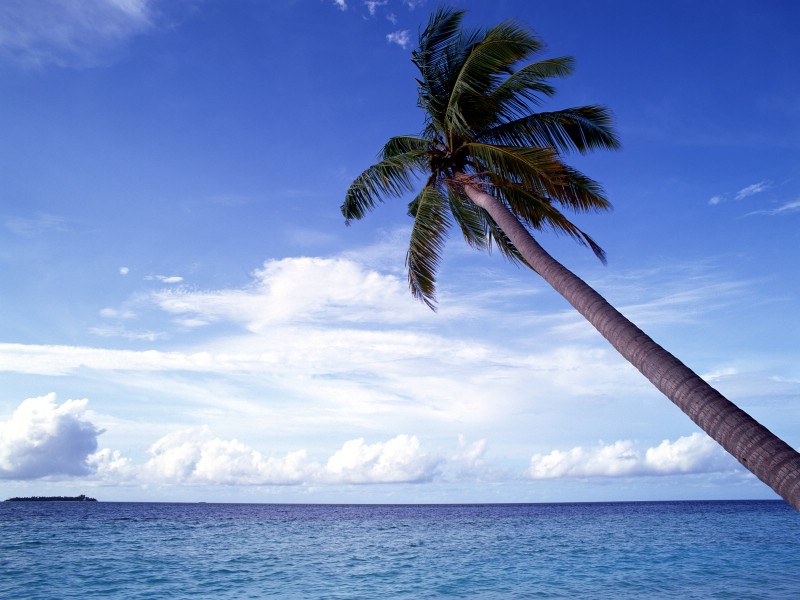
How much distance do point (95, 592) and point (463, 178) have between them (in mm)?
15640

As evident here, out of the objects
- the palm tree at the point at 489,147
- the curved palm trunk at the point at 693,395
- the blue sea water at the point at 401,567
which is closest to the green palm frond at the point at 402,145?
the palm tree at the point at 489,147

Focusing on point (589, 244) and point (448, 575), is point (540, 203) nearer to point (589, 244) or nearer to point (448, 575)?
point (589, 244)

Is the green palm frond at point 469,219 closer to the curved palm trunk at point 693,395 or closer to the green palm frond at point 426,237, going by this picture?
the green palm frond at point 426,237

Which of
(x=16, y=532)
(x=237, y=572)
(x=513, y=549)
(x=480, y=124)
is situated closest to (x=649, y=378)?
(x=480, y=124)

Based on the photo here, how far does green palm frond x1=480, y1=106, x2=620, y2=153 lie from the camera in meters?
9.10

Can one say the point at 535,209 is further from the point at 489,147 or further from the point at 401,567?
the point at 401,567

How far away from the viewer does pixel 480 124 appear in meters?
9.32

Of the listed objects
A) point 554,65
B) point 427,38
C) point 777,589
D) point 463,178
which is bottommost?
point 777,589

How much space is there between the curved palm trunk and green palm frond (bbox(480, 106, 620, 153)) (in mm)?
3531

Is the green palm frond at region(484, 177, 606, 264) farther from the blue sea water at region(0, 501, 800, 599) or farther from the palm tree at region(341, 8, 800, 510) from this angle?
the blue sea water at region(0, 501, 800, 599)

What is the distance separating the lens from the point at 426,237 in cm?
1000

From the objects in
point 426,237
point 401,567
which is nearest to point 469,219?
point 426,237

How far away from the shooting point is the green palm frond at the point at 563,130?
9.10 meters

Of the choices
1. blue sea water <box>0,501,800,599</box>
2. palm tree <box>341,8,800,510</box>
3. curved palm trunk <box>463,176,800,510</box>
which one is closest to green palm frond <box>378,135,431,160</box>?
palm tree <box>341,8,800,510</box>
